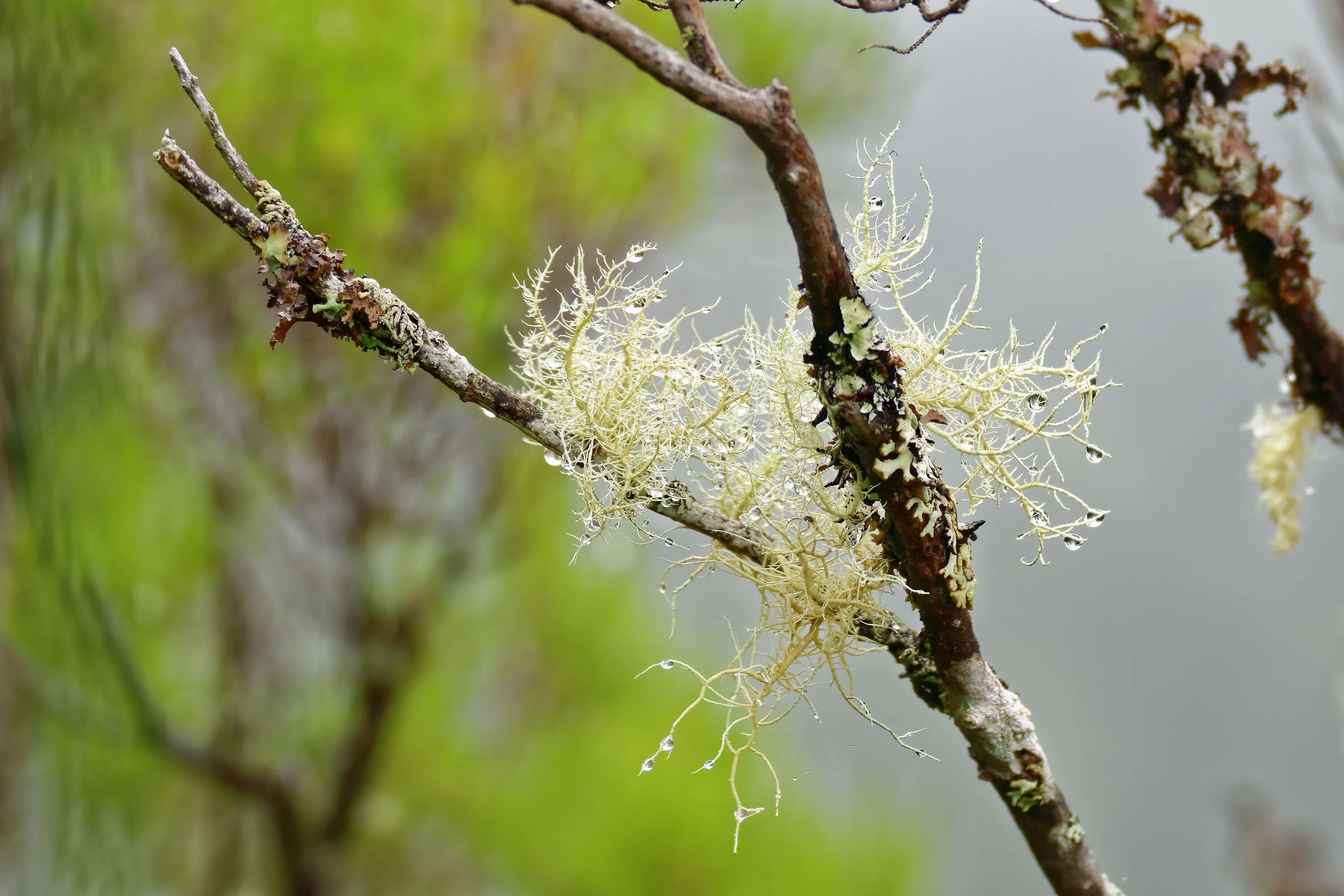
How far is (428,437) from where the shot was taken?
1.34 m

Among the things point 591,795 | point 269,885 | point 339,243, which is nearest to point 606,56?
point 339,243

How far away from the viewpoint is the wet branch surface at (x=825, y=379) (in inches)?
8.5

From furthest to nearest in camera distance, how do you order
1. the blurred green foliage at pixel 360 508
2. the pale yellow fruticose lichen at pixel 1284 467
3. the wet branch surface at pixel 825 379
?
the blurred green foliage at pixel 360 508, the pale yellow fruticose lichen at pixel 1284 467, the wet branch surface at pixel 825 379

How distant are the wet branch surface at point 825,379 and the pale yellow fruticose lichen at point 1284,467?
0.11 m

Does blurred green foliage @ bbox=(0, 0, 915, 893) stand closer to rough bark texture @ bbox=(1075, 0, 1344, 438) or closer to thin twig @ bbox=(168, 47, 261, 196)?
thin twig @ bbox=(168, 47, 261, 196)

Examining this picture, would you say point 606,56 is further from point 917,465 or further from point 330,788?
point 917,465

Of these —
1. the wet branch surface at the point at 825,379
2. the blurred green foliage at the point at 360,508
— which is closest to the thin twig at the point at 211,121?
the wet branch surface at the point at 825,379

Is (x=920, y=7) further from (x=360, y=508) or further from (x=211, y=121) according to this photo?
(x=360, y=508)

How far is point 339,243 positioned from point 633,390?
1018 millimetres

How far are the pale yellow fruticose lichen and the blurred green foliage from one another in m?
0.91

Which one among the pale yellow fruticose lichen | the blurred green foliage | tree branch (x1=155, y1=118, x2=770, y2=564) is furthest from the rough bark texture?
the blurred green foliage

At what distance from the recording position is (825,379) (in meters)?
0.26

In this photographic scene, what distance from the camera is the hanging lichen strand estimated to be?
1.01ft

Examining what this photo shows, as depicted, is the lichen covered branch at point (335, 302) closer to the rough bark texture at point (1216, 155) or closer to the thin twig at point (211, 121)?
the thin twig at point (211, 121)
